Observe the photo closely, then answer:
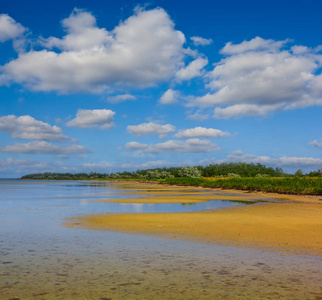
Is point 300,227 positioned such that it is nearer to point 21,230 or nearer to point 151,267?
point 151,267

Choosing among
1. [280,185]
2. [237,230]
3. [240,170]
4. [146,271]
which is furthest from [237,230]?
[240,170]

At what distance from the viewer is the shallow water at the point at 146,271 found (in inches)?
255

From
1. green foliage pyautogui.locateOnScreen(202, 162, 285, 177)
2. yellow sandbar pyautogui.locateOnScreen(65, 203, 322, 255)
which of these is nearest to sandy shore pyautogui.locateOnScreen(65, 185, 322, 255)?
yellow sandbar pyautogui.locateOnScreen(65, 203, 322, 255)

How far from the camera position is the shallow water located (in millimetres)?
6477

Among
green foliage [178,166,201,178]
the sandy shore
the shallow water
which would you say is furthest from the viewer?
green foliage [178,166,201,178]

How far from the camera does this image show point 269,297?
623 cm

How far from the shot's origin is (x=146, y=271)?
797cm

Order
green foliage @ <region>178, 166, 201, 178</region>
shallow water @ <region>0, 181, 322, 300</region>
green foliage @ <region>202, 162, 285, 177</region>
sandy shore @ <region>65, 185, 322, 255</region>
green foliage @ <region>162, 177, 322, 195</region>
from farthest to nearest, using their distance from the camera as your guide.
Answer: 1. green foliage @ <region>202, 162, 285, 177</region>
2. green foliage @ <region>178, 166, 201, 178</region>
3. green foliage @ <region>162, 177, 322, 195</region>
4. sandy shore @ <region>65, 185, 322, 255</region>
5. shallow water @ <region>0, 181, 322, 300</region>

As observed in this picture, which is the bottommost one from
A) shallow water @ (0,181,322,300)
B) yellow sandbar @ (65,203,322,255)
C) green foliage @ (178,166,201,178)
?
yellow sandbar @ (65,203,322,255)

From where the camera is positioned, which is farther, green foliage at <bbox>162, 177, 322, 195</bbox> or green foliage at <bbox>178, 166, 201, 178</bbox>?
green foliage at <bbox>178, 166, 201, 178</bbox>

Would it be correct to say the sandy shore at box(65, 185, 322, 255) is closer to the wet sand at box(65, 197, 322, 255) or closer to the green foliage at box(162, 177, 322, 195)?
the wet sand at box(65, 197, 322, 255)

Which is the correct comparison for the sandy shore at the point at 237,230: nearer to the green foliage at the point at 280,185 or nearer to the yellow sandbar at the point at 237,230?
the yellow sandbar at the point at 237,230

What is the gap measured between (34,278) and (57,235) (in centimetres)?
570

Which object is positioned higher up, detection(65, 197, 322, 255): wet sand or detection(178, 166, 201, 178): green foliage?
detection(178, 166, 201, 178): green foliage
